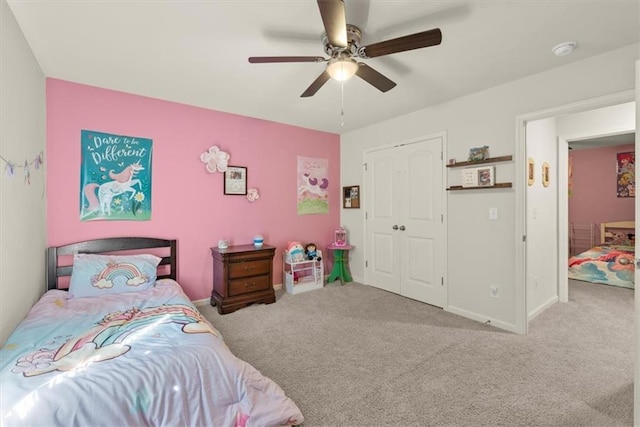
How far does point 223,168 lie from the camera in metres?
3.62

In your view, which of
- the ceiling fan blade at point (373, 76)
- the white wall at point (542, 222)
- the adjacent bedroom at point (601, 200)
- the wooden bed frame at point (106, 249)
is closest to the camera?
the ceiling fan blade at point (373, 76)

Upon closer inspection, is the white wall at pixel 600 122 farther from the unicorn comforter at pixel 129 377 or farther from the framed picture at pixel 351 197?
the unicorn comforter at pixel 129 377

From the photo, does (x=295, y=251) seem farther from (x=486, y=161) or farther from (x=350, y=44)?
(x=350, y=44)

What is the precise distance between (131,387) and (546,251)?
4.22m

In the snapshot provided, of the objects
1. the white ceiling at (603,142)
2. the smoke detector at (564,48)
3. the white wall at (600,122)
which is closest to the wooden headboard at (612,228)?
the white ceiling at (603,142)

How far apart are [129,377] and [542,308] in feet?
13.3

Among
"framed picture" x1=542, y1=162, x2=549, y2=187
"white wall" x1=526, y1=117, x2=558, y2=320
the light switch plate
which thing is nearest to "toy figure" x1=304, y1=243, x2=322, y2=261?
the light switch plate

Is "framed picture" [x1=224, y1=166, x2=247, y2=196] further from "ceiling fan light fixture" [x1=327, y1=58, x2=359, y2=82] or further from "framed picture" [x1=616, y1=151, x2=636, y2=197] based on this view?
"framed picture" [x1=616, y1=151, x2=636, y2=197]

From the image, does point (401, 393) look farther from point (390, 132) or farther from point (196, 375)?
point (390, 132)

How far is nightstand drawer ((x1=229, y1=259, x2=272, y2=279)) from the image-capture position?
3298mm

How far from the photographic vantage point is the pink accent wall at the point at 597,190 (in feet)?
18.7

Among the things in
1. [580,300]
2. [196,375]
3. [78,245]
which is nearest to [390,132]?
[580,300]

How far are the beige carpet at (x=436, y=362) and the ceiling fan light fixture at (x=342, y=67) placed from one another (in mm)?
2181

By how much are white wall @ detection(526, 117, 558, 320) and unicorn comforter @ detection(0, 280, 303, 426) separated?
3.03m
